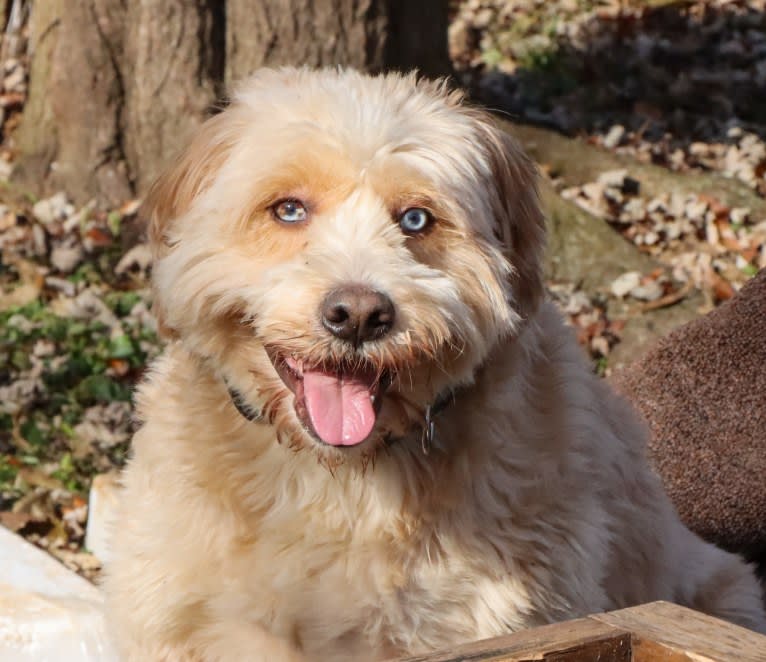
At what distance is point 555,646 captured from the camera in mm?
1837

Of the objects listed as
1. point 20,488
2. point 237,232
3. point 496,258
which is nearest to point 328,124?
point 237,232

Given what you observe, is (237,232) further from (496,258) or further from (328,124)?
(496,258)

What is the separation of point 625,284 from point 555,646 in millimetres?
4317

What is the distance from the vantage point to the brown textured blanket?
4262 millimetres

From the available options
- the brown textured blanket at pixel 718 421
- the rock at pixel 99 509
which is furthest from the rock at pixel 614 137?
the rock at pixel 99 509

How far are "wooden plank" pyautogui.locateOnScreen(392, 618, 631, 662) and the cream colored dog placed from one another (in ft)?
2.79

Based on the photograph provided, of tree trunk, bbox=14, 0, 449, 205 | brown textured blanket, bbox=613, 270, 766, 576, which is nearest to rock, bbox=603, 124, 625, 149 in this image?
tree trunk, bbox=14, 0, 449, 205

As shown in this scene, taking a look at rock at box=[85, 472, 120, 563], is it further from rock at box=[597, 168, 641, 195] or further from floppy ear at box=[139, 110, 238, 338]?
rock at box=[597, 168, 641, 195]

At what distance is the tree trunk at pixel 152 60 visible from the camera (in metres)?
5.60

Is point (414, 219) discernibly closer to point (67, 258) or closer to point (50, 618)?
point (50, 618)

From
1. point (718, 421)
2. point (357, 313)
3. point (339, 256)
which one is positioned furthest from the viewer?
point (718, 421)

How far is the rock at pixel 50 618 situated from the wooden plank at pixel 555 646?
197 cm

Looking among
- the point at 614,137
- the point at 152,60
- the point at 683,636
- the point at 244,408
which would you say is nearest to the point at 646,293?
the point at 614,137

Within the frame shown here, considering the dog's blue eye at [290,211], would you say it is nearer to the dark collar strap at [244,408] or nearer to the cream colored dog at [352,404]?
the cream colored dog at [352,404]
